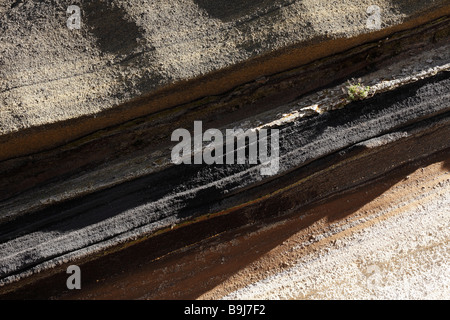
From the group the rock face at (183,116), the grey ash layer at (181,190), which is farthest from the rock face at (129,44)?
the grey ash layer at (181,190)

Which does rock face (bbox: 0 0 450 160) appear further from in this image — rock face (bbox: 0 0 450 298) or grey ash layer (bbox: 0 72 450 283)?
grey ash layer (bbox: 0 72 450 283)

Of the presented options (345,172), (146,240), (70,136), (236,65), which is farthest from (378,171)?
(70,136)

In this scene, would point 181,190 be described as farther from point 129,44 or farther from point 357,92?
point 357,92

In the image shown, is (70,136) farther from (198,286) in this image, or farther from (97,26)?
(198,286)

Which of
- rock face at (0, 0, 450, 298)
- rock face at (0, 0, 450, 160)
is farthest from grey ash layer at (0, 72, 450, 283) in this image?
rock face at (0, 0, 450, 160)

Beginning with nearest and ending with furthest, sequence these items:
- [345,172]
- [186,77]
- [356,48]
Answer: [186,77] → [356,48] → [345,172]

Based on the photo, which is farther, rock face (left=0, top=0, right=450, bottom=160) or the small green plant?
the small green plant

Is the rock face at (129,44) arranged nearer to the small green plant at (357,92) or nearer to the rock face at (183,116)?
the rock face at (183,116)

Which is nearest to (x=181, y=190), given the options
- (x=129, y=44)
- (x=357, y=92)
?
(x=129, y=44)

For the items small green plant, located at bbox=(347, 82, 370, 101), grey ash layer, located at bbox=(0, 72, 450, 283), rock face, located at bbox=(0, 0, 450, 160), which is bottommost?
grey ash layer, located at bbox=(0, 72, 450, 283)
